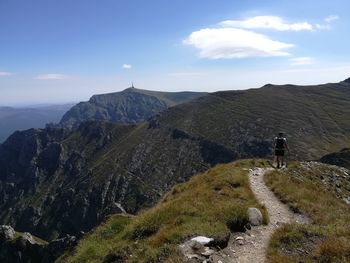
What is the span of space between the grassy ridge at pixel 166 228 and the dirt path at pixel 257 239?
624mm

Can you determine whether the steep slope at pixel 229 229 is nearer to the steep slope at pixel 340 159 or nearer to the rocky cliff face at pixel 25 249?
the rocky cliff face at pixel 25 249

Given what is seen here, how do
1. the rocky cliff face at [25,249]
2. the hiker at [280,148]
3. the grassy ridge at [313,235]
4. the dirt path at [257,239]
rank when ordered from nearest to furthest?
the grassy ridge at [313,235]
the dirt path at [257,239]
the hiker at [280,148]
the rocky cliff face at [25,249]

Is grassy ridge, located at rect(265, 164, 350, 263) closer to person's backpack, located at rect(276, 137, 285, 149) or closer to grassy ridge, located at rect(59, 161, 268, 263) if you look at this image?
grassy ridge, located at rect(59, 161, 268, 263)

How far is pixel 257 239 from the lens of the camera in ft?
52.1

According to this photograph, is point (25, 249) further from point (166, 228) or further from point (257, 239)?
point (257, 239)

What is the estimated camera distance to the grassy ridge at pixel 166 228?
1436cm

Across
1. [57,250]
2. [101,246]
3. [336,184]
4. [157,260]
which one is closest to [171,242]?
[157,260]

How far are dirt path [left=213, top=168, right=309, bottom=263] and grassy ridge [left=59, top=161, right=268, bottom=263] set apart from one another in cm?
62

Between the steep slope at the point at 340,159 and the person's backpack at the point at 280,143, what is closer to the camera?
the person's backpack at the point at 280,143

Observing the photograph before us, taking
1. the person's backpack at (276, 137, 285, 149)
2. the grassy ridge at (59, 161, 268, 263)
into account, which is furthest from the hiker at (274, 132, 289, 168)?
the grassy ridge at (59, 161, 268, 263)

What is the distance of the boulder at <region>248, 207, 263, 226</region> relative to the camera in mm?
17531

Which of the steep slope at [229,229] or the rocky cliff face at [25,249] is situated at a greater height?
the steep slope at [229,229]

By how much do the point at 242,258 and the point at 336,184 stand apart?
2347 cm

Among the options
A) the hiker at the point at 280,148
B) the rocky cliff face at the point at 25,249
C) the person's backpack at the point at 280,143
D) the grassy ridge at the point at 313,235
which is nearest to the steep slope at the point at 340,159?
the rocky cliff face at the point at 25,249
